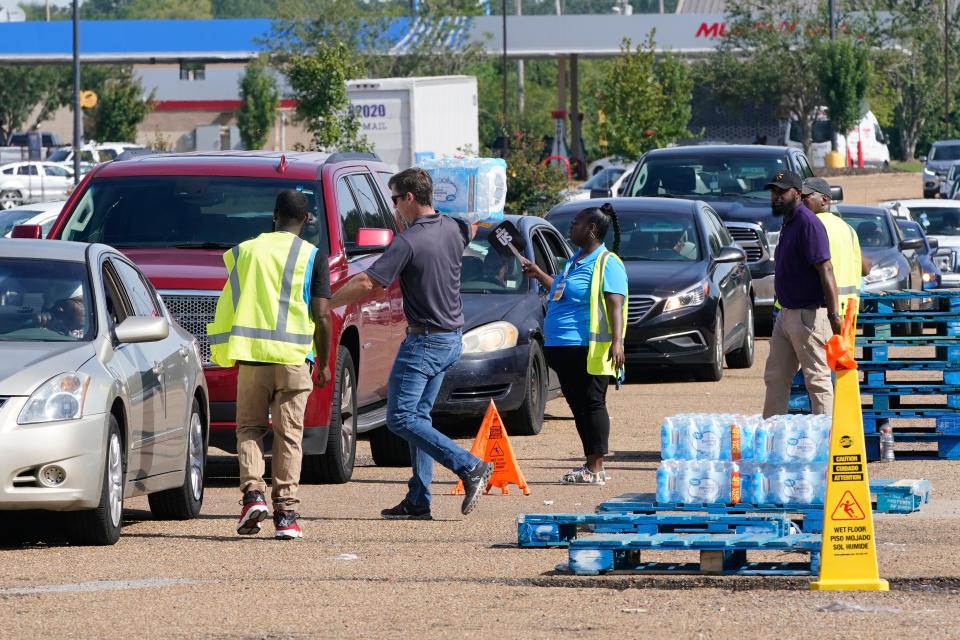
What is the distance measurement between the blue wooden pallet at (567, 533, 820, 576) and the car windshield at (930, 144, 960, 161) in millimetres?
48423

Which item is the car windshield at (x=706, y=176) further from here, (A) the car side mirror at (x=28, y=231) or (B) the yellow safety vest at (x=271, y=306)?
(B) the yellow safety vest at (x=271, y=306)

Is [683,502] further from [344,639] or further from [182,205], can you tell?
[182,205]

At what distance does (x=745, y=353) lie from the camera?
2031 cm

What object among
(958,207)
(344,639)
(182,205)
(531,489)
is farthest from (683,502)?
(958,207)

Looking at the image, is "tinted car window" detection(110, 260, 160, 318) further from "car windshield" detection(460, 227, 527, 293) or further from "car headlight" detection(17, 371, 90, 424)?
"car windshield" detection(460, 227, 527, 293)

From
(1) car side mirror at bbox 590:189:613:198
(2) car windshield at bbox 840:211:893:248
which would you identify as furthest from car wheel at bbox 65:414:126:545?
(2) car windshield at bbox 840:211:893:248

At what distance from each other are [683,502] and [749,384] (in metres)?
8.91

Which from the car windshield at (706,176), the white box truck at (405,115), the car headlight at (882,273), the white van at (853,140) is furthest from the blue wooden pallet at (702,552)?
the white van at (853,140)

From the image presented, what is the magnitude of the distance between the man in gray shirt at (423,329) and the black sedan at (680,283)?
7.74 m

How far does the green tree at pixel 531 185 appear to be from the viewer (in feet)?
113

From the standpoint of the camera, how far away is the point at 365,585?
312 inches

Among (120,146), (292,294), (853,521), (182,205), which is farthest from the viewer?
(120,146)

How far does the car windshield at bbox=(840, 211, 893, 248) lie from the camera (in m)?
23.7

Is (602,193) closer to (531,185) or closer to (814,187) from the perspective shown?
(531,185)
